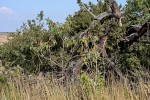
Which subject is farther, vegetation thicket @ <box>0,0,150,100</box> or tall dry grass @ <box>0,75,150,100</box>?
vegetation thicket @ <box>0,0,150,100</box>

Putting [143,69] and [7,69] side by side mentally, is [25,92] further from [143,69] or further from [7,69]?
[143,69]

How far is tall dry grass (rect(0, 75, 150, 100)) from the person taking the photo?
18.6 ft

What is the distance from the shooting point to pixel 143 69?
730 centimetres

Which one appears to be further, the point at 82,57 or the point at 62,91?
the point at 82,57

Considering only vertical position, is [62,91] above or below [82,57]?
below

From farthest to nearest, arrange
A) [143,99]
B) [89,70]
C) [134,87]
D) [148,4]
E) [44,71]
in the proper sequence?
[148,4] → [44,71] → [89,70] → [134,87] → [143,99]

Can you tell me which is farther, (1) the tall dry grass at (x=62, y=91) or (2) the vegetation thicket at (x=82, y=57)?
(2) the vegetation thicket at (x=82, y=57)

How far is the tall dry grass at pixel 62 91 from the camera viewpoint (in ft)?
18.6

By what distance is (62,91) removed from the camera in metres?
6.05

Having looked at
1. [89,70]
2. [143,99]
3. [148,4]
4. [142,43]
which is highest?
[148,4]

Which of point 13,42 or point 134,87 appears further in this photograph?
point 13,42

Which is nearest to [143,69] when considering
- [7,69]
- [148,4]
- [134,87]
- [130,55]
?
[130,55]

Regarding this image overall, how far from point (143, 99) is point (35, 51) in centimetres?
311

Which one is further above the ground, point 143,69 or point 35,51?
point 35,51
